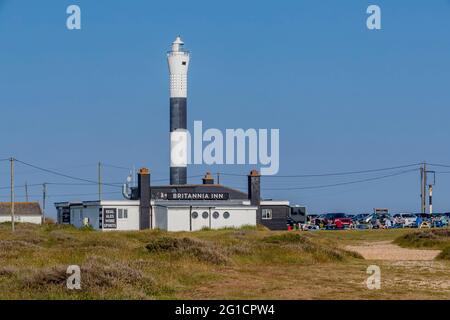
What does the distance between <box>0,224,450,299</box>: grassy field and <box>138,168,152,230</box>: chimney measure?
38.4 m

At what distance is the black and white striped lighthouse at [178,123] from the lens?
87812mm

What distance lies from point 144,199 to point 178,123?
43.4ft

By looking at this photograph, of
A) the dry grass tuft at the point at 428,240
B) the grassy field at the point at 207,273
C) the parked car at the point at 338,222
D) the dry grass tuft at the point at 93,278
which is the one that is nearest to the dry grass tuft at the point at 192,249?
the grassy field at the point at 207,273

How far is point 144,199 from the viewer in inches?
3019

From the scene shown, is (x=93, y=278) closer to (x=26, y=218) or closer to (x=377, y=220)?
(x=377, y=220)

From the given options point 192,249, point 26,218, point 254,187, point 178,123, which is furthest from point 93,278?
point 26,218

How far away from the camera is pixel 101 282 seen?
20781 mm

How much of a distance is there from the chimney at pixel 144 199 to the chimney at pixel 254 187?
9318mm

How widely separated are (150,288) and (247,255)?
36.2 ft

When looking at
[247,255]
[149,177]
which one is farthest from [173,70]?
[247,255]

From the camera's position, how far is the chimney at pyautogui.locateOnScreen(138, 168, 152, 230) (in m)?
75.6

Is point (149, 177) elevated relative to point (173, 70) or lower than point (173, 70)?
lower

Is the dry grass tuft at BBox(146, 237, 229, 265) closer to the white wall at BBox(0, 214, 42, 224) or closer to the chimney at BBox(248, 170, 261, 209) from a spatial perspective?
the chimney at BBox(248, 170, 261, 209)
